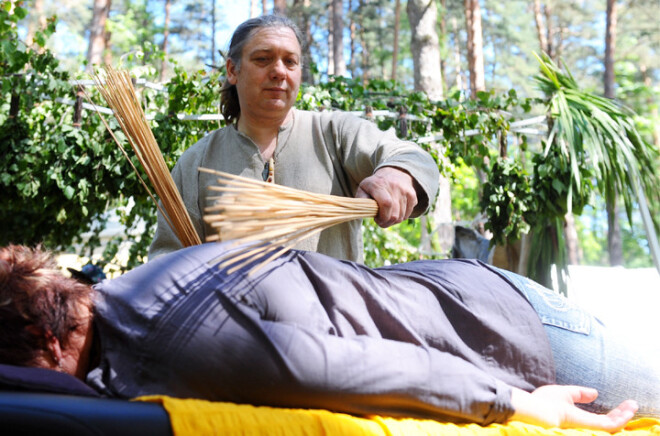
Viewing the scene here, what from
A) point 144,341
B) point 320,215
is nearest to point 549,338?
point 320,215

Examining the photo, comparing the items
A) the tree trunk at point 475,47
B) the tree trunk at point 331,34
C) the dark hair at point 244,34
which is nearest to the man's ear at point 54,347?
the dark hair at point 244,34

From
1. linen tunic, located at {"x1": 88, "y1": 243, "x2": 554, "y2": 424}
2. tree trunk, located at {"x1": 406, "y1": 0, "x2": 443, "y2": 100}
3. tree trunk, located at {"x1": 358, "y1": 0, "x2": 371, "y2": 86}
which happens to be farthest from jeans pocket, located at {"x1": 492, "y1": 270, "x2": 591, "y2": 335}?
tree trunk, located at {"x1": 358, "y1": 0, "x2": 371, "y2": 86}

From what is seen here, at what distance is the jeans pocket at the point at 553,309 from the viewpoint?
1.27m

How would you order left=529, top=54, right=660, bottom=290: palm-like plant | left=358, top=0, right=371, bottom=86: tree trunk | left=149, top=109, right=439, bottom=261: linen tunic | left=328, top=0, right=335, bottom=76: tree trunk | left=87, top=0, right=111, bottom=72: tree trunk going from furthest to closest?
left=358, top=0, right=371, bottom=86: tree trunk < left=328, top=0, right=335, bottom=76: tree trunk < left=87, top=0, right=111, bottom=72: tree trunk < left=529, top=54, right=660, bottom=290: palm-like plant < left=149, top=109, right=439, bottom=261: linen tunic

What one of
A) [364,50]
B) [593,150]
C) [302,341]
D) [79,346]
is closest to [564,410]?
[302,341]

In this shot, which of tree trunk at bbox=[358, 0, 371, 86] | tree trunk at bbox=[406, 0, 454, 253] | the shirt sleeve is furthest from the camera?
tree trunk at bbox=[358, 0, 371, 86]

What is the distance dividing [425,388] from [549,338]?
332mm

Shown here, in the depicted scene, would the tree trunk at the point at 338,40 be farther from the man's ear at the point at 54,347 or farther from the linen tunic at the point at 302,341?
the man's ear at the point at 54,347

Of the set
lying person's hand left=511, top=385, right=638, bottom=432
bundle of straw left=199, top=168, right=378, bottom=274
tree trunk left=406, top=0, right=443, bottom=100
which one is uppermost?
tree trunk left=406, top=0, right=443, bottom=100

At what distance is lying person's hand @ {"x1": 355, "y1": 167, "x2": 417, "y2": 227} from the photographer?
1306 millimetres

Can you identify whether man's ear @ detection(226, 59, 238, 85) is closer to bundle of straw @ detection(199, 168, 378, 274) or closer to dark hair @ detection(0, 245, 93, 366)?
bundle of straw @ detection(199, 168, 378, 274)

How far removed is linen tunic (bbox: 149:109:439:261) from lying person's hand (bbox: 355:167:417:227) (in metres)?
0.29

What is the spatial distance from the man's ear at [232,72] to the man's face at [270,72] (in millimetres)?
75

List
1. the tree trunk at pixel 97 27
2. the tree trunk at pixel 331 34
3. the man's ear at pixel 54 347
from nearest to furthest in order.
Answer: the man's ear at pixel 54 347
the tree trunk at pixel 97 27
the tree trunk at pixel 331 34
